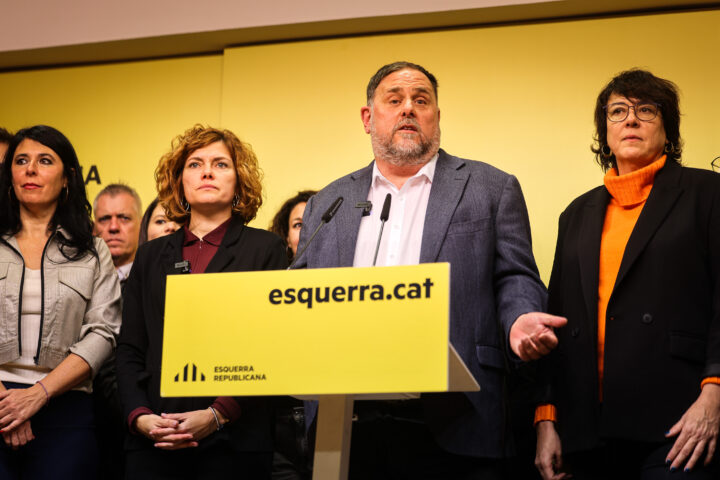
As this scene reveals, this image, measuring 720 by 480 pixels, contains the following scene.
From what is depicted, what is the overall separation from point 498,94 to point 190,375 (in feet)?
9.96

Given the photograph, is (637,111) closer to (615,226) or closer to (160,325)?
(615,226)

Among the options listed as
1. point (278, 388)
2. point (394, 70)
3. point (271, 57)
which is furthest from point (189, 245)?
point (271, 57)

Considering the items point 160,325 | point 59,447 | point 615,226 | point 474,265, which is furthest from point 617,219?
point 59,447

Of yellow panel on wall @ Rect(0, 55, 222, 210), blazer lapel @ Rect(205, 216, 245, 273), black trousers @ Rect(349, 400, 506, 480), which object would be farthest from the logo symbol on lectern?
yellow panel on wall @ Rect(0, 55, 222, 210)

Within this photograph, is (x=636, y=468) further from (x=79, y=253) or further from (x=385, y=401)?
(x=79, y=253)

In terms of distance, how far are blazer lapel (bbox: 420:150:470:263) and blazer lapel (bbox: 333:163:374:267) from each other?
22 cm

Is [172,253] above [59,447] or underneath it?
above

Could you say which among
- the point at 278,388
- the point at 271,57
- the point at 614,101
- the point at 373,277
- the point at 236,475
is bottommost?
the point at 236,475

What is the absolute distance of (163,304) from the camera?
2744 mm

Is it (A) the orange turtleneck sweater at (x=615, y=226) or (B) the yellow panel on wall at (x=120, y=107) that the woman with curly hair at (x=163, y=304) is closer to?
(A) the orange turtleneck sweater at (x=615, y=226)

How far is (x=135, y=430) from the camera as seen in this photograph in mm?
2545

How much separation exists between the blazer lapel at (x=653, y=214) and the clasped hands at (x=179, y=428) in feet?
4.30

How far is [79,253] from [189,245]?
47cm

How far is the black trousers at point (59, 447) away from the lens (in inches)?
106
